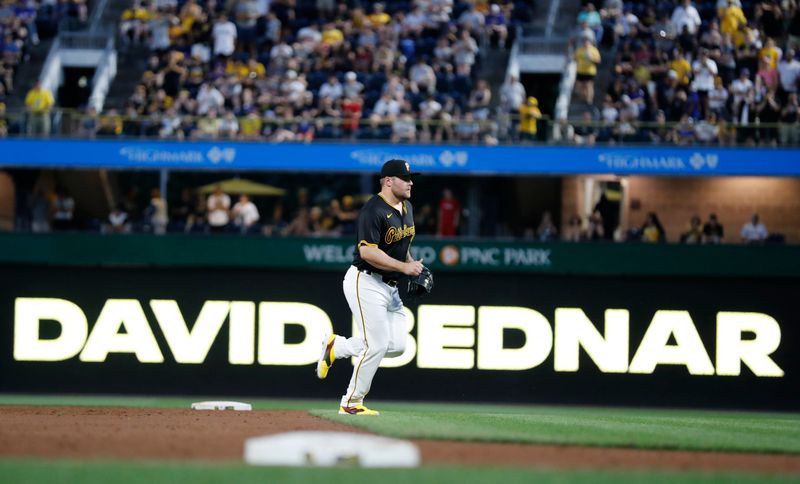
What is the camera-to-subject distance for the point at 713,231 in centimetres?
2062

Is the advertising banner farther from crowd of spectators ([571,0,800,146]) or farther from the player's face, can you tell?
the player's face

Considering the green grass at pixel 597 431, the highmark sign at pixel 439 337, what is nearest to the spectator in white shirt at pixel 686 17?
the highmark sign at pixel 439 337

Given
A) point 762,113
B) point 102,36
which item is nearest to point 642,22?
point 762,113

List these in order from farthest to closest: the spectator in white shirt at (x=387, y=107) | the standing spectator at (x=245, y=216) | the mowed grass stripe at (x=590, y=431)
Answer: the spectator in white shirt at (x=387, y=107)
the standing spectator at (x=245, y=216)
the mowed grass stripe at (x=590, y=431)

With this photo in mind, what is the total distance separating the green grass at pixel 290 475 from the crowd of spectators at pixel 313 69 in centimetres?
1407

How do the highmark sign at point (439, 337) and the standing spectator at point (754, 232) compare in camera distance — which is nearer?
the highmark sign at point (439, 337)

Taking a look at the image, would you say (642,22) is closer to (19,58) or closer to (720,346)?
(720,346)

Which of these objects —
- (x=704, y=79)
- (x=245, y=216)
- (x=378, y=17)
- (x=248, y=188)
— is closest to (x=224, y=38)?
(x=378, y=17)

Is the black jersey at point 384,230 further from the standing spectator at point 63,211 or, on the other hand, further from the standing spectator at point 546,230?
the standing spectator at point 63,211

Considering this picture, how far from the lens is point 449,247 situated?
19625mm

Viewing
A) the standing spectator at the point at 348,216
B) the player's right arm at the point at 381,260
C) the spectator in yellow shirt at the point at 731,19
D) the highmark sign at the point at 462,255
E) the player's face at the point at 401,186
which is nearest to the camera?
the player's right arm at the point at 381,260

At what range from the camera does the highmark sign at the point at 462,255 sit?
1952 centimetres

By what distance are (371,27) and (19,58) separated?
687 centimetres

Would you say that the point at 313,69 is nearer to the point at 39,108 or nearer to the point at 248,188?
the point at 248,188
